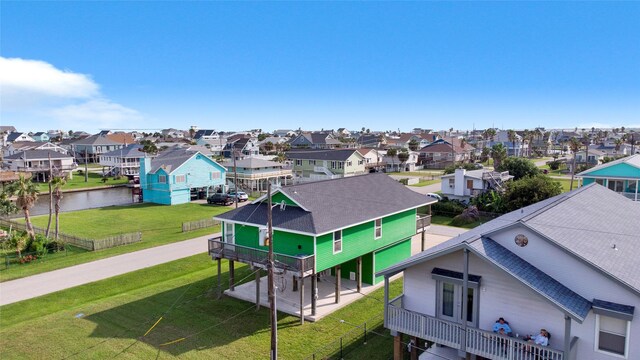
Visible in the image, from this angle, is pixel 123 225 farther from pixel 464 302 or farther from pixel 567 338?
pixel 567 338

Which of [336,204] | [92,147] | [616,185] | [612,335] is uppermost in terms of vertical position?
[92,147]

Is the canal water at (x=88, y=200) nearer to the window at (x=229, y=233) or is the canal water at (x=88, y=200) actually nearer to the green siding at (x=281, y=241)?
the window at (x=229, y=233)

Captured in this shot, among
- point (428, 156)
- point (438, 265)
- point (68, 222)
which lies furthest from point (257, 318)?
point (428, 156)

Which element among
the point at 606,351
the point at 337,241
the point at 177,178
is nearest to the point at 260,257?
the point at 337,241

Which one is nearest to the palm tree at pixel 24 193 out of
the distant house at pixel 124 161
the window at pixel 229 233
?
the window at pixel 229 233

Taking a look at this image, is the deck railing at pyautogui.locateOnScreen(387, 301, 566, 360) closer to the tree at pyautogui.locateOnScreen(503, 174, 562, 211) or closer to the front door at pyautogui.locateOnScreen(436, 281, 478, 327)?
the front door at pyautogui.locateOnScreen(436, 281, 478, 327)

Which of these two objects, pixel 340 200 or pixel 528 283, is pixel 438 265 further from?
pixel 340 200
